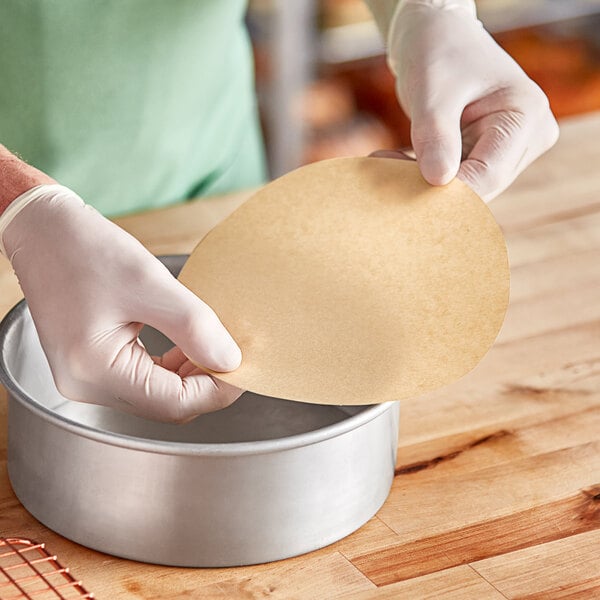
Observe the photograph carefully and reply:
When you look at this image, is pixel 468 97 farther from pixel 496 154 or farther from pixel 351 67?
pixel 351 67

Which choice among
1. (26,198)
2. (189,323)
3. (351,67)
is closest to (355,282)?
(189,323)

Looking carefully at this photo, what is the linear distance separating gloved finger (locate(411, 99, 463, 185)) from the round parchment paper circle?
0.04 feet

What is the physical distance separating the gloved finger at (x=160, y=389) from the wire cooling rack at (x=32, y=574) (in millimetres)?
113

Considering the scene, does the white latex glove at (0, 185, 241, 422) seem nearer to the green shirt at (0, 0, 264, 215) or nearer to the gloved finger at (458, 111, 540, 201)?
the gloved finger at (458, 111, 540, 201)

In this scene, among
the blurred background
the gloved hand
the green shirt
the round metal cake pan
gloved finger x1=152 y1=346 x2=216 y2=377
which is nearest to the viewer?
the round metal cake pan

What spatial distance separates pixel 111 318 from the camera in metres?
0.74

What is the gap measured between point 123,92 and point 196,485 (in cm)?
62

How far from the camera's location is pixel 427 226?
812mm

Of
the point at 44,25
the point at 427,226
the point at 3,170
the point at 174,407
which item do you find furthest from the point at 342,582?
the point at 44,25

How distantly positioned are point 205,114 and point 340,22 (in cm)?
A: 140

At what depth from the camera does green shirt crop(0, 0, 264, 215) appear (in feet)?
3.67

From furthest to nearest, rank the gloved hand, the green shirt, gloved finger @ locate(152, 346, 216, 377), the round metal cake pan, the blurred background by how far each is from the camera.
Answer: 1. the blurred background
2. the green shirt
3. the gloved hand
4. gloved finger @ locate(152, 346, 216, 377)
5. the round metal cake pan

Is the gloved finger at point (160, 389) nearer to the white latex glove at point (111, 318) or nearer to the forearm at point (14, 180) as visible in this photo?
the white latex glove at point (111, 318)

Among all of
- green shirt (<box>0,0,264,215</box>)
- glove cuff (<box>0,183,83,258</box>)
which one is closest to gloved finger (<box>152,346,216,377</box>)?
glove cuff (<box>0,183,83,258</box>)
